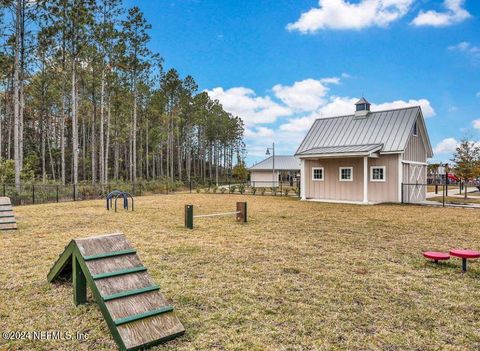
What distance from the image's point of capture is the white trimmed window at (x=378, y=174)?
1666cm

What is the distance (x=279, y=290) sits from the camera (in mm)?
4105

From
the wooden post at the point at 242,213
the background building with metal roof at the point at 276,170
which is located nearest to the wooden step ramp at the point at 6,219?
the wooden post at the point at 242,213

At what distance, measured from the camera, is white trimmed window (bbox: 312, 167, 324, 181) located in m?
18.6

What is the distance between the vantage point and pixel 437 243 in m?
7.03

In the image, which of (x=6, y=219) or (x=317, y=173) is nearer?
(x=6, y=219)

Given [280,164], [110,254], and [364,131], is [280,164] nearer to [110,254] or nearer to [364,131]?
[364,131]

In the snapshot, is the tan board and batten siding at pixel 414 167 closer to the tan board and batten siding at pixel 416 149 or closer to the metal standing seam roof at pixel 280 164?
the tan board and batten siding at pixel 416 149

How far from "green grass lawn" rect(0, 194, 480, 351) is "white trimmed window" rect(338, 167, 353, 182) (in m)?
9.17

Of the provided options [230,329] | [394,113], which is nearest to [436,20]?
[394,113]

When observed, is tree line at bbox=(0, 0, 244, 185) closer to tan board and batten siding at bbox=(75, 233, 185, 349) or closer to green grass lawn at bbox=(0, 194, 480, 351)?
green grass lawn at bbox=(0, 194, 480, 351)

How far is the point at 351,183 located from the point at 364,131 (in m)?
3.24

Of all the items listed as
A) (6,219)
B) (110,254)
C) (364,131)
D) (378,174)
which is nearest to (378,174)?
(378,174)

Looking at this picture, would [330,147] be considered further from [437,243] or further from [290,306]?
[290,306]

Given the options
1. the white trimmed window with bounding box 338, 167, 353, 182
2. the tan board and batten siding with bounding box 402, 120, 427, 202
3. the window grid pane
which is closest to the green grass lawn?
the window grid pane
